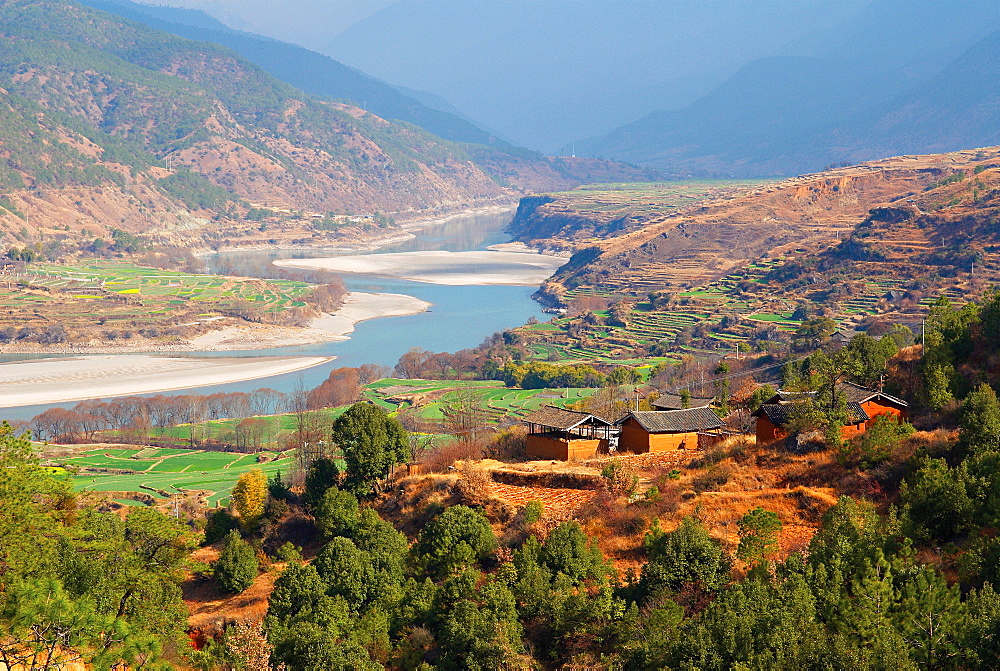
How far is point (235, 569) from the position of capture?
110 feet

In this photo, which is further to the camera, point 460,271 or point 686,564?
point 460,271

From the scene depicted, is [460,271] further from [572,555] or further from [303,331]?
[572,555]

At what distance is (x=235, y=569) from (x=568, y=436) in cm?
1220

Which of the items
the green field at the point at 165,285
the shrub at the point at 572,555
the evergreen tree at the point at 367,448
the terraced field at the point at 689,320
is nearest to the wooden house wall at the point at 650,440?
the evergreen tree at the point at 367,448

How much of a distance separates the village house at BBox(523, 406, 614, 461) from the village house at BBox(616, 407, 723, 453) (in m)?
0.68

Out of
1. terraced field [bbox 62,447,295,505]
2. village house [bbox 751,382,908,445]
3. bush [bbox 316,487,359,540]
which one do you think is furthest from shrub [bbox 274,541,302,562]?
terraced field [bbox 62,447,295,505]

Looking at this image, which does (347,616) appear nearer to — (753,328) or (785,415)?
(785,415)

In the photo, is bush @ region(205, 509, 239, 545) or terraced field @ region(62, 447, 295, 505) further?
terraced field @ region(62, 447, 295, 505)

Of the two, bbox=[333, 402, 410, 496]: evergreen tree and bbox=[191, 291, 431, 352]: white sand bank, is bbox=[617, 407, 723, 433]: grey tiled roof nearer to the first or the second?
bbox=[333, 402, 410, 496]: evergreen tree

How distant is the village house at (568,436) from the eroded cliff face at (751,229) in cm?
9884

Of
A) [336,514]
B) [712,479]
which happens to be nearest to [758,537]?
[712,479]

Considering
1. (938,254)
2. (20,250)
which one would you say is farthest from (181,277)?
(938,254)

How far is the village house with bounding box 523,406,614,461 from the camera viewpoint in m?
37.1

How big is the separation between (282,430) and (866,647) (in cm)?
5805
